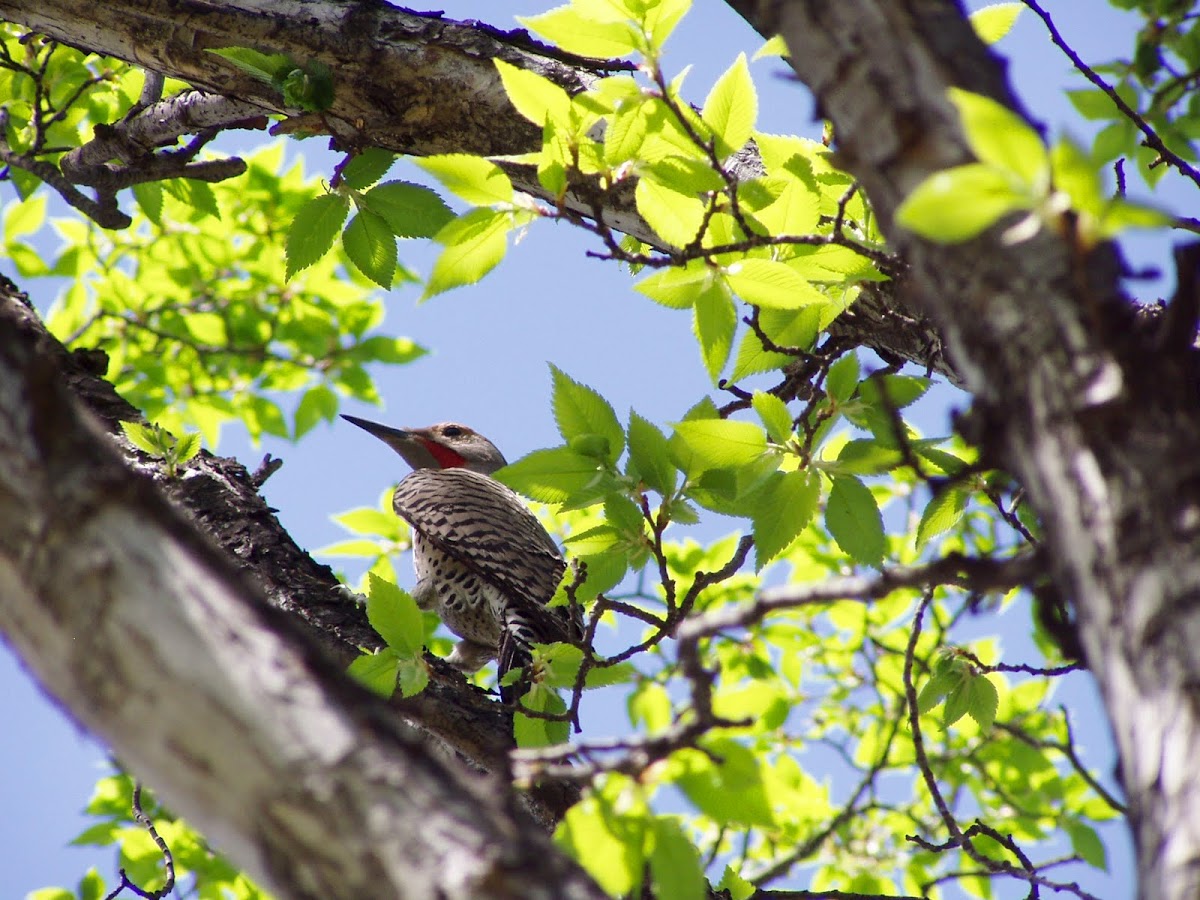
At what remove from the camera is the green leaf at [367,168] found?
9.06ft

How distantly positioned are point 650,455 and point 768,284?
434mm

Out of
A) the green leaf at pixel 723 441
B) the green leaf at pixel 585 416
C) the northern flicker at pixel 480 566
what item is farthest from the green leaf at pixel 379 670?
the northern flicker at pixel 480 566

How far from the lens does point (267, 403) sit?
6637mm

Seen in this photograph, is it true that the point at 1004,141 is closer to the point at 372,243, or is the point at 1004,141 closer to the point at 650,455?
the point at 650,455

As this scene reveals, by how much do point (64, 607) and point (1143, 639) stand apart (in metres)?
0.99

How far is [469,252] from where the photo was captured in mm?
2100

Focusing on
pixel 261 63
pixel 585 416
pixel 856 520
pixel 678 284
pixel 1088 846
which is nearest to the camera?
pixel 678 284

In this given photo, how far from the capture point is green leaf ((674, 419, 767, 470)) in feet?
7.25

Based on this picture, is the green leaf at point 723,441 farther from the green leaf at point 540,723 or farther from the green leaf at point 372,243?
the green leaf at point 372,243

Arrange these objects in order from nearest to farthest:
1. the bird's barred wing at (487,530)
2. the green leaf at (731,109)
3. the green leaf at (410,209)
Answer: the green leaf at (731,109) → the green leaf at (410,209) → the bird's barred wing at (487,530)

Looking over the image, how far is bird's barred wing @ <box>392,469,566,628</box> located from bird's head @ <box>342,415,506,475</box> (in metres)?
0.97

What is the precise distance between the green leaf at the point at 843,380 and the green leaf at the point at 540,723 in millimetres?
931

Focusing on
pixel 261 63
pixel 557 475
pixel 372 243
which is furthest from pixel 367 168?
pixel 557 475

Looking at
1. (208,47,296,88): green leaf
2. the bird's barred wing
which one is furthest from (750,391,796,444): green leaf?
the bird's barred wing
